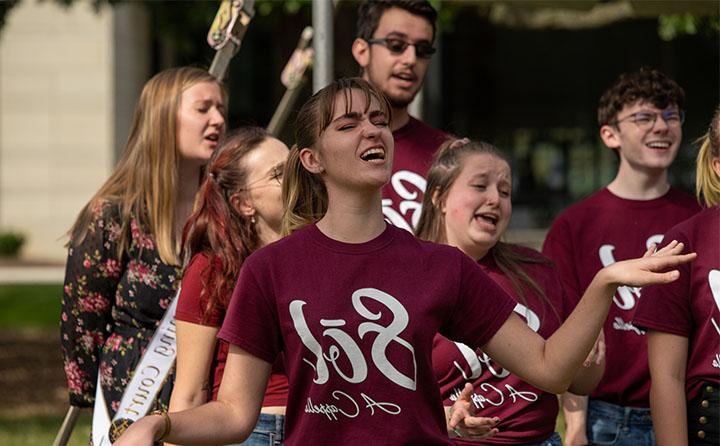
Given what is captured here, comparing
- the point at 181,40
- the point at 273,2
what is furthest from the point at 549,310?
the point at 181,40

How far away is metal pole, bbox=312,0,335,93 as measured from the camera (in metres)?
4.33

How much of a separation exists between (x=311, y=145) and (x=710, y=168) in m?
1.19

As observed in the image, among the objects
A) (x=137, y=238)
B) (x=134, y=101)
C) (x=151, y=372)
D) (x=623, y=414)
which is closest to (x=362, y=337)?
(x=151, y=372)

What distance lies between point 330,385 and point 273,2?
5.88 m

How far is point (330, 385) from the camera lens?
2676 millimetres

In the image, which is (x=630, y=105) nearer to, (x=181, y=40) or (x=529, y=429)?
(x=529, y=429)

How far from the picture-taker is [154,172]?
412 centimetres

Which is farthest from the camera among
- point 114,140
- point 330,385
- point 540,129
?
point 540,129

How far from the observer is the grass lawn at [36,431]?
313 inches

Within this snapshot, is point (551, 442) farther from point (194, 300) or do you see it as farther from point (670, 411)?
point (194, 300)

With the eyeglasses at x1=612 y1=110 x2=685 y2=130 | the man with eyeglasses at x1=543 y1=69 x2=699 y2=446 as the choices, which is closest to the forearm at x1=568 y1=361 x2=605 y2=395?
the man with eyeglasses at x1=543 y1=69 x2=699 y2=446

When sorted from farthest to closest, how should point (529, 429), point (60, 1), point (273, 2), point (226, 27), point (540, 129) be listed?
point (540, 129)
point (60, 1)
point (273, 2)
point (226, 27)
point (529, 429)

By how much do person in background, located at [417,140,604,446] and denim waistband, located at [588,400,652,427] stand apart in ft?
2.11

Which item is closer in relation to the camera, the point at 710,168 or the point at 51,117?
the point at 710,168
